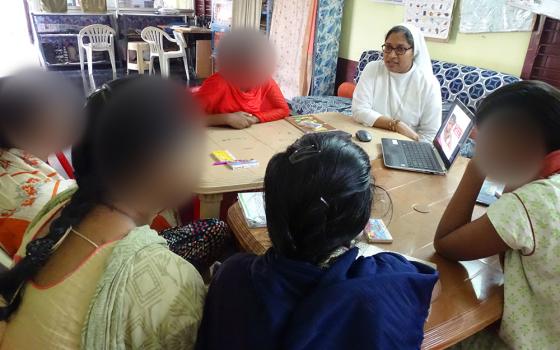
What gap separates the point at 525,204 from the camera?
85cm

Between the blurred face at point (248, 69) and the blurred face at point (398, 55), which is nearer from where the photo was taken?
the blurred face at point (248, 69)

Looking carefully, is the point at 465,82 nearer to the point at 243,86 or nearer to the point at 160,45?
the point at 243,86

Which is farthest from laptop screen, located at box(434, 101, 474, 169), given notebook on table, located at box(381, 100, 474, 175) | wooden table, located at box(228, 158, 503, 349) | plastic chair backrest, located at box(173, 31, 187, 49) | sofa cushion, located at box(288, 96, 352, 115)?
plastic chair backrest, located at box(173, 31, 187, 49)

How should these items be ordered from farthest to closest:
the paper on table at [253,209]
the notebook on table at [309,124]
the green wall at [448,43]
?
the green wall at [448,43] < the notebook on table at [309,124] < the paper on table at [253,209]

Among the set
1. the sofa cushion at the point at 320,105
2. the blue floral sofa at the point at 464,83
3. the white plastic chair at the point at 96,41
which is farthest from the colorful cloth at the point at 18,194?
the white plastic chair at the point at 96,41

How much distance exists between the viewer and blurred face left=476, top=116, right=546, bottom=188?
0.95m

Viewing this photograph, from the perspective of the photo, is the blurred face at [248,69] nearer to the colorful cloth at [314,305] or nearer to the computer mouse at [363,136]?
the computer mouse at [363,136]

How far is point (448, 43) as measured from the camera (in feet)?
11.3

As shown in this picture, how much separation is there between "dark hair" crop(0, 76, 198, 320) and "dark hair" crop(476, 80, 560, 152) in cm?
83

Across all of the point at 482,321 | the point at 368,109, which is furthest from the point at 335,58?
the point at 482,321

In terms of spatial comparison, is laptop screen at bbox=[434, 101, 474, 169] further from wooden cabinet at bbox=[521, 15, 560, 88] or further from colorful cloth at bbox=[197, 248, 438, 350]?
wooden cabinet at bbox=[521, 15, 560, 88]

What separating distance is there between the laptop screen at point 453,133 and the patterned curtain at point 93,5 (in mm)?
7335

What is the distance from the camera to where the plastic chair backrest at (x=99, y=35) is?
21.0 ft

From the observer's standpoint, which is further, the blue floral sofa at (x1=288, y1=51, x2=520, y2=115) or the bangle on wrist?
the blue floral sofa at (x1=288, y1=51, x2=520, y2=115)
